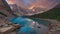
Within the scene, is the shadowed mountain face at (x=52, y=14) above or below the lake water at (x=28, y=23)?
above

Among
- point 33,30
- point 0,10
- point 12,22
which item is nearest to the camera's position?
point 33,30

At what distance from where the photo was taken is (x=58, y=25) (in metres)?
1.25

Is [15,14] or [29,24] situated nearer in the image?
[29,24]

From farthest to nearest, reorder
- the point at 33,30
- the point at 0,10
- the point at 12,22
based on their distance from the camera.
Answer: the point at 0,10
the point at 12,22
the point at 33,30

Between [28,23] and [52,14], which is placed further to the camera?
[52,14]

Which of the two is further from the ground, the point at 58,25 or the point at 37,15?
the point at 37,15

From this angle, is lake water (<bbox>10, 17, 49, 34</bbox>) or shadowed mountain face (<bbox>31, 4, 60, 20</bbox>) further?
shadowed mountain face (<bbox>31, 4, 60, 20</bbox>)

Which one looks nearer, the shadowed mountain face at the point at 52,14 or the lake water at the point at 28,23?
the lake water at the point at 28,23

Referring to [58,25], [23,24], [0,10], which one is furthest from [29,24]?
[0,10]

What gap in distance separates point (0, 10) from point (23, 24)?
0.37 metres

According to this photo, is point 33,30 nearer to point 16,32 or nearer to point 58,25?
point 16,32

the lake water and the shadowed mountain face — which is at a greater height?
the shadowed mountain face

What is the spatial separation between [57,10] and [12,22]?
481 millimetres

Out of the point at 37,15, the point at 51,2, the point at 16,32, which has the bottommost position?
the point at 16,32
